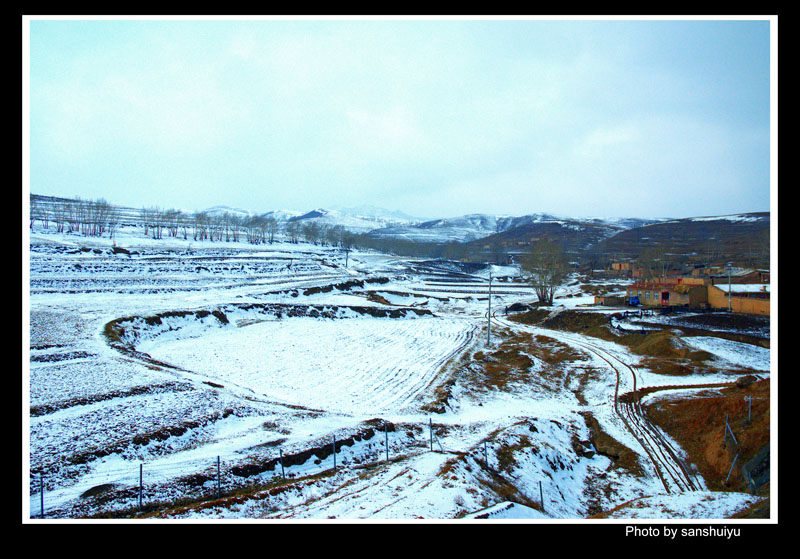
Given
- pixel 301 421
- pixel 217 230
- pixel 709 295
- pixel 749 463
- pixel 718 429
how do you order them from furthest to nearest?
1. pixel 217 230
2. pixel 709 295
3. pixel 718 429
4. pixel 301 421
5. pixel 749 463

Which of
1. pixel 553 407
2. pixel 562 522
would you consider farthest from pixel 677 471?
pixel 562 522

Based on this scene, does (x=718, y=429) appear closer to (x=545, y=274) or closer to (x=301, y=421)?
(x=301, y=421)

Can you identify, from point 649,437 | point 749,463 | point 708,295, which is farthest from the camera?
point 708,295

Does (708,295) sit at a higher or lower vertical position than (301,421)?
higher

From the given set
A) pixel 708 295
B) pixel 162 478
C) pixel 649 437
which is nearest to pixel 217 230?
pixel 708 295

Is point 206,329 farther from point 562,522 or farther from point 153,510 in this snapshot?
point 562,522

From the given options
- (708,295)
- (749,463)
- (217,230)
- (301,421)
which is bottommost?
(749,463)

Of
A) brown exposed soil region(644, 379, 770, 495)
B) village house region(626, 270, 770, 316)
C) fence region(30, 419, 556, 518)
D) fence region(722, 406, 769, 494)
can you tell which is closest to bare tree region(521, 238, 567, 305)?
village house region(626, 270, 770, 316)

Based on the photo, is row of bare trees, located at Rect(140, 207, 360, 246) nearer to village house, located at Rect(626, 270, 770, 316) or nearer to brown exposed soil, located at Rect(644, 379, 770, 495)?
village house, located at Rect(626, 270, 770, 316)
